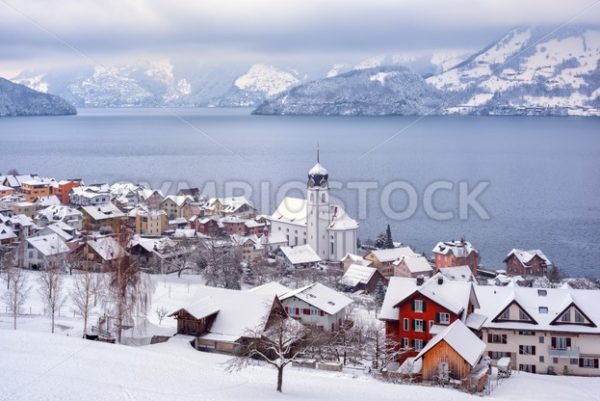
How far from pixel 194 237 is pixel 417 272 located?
46.9 ft

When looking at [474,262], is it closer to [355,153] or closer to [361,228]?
[361,228]

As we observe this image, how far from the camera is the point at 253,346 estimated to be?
826 inches

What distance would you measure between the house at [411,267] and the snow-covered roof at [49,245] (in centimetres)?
1700

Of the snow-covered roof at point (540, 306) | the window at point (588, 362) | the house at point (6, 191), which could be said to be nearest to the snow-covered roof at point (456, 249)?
the snow-covered roof at point (540, 306)

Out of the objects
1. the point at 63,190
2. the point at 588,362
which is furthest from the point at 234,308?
the point at 63,190

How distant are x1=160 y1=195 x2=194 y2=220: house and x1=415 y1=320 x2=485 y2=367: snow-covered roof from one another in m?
37.5

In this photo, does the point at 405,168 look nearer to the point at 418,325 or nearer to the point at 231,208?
the point at 231,208

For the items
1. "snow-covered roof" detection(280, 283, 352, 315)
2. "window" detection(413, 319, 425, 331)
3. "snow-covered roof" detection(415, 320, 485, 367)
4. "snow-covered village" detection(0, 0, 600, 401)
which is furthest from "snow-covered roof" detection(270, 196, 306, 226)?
"snow-covered roof" detection(415, 320, 485, 367)

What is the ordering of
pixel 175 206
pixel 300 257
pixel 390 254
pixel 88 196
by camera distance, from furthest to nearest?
pixel 88 196 < pixel 175 206 < pixel 300 257 < pixel 390 254

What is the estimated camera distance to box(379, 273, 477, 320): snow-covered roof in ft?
75.2

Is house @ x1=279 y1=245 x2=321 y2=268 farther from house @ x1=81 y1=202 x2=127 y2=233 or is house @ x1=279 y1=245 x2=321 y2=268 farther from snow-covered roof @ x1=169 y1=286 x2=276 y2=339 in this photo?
snow-covered roof @ x1=169 y1=286 x2=276 y2=339

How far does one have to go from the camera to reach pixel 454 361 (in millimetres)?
19453

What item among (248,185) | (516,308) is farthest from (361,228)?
(516,308)

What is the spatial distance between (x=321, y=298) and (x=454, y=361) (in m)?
7.82
